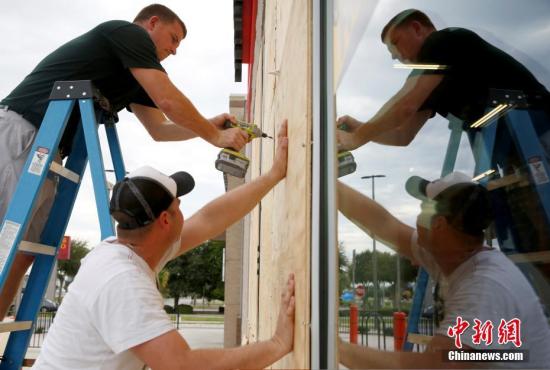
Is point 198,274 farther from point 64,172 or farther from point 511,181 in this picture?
point 511,181

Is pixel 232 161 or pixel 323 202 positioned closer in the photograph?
pixel 323 202

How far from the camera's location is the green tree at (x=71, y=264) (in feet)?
161

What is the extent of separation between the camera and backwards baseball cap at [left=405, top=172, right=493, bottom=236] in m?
1.11

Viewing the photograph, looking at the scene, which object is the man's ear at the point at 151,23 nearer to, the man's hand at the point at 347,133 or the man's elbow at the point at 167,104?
the man's elbow at the point at 167,104

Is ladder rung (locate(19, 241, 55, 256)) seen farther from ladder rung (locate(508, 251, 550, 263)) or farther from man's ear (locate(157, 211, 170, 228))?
ladder rung (locate(508, 251, 550, 263))

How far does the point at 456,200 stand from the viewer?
1.13 m

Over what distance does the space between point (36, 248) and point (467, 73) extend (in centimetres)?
213

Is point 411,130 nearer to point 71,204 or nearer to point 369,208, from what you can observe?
point 369,208

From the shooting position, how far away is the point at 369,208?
48.8 inches

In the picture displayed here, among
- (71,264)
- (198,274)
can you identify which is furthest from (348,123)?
(198,274)

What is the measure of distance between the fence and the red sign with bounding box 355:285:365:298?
41mm

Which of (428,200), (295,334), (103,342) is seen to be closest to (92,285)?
(103,342)

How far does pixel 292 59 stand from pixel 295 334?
1.09 metres

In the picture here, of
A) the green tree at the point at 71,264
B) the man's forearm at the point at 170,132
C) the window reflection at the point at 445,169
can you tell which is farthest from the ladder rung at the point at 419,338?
the green tree at the point at 71,264
